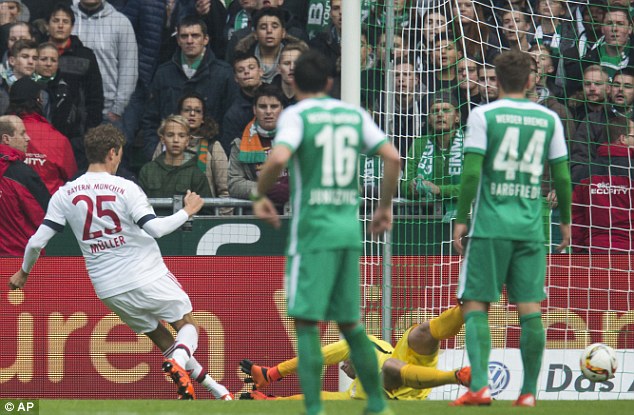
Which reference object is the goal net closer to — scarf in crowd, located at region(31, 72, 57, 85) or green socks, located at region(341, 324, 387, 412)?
scarf in crowd, located at region(31, 72, 57, 85)

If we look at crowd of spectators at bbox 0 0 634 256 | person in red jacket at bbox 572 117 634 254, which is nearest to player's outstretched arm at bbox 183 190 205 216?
crowd of spectators at bbox 0 0 634 256

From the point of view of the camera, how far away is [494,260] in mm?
6469

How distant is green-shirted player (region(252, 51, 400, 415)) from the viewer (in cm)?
549

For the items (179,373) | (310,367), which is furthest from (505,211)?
(179,373)

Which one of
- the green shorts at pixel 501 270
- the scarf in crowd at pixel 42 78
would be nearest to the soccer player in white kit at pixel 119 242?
the green shorts at pixel 501 270

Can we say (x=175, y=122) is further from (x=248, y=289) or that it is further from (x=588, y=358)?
(x=588, y=358)

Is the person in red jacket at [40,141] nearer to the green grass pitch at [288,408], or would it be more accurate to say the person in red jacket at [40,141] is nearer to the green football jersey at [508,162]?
the green grass pitch at [288,408]

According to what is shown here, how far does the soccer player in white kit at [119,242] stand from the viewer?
323 inches

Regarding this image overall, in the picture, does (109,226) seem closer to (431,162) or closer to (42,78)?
(431,162)

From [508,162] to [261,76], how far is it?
18.2ft

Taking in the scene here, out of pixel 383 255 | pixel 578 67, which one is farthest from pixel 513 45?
pixel 383 255

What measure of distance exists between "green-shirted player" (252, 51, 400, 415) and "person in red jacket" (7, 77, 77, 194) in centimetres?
583

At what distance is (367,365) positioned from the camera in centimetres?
570

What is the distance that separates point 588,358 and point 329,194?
10.5 feet
